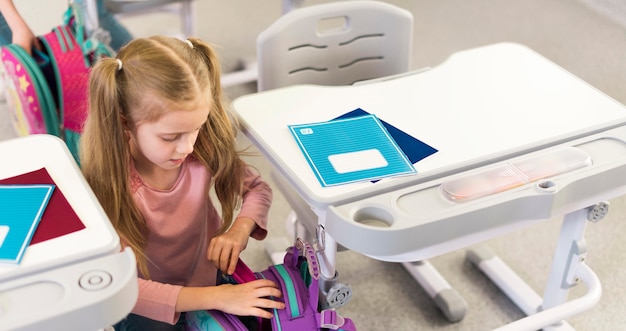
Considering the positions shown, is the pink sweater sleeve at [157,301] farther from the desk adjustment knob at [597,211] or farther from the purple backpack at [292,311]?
the desk adjustment knob at [597,211]

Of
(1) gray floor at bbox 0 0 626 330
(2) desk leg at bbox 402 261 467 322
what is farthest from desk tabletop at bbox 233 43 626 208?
(2) desk leg at bbox 402 261 467 322

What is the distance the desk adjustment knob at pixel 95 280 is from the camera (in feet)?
3.60

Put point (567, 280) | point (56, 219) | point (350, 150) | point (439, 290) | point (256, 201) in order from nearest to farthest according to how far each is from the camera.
Result: 1. point (56, 219)
2. point (350, 150)
3. point (256, 201)
4. point (567, 280)
5. point (439, 290)

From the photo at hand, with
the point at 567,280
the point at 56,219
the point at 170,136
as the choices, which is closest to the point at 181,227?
the point at 170,136

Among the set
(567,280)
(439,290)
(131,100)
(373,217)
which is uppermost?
(131,100)

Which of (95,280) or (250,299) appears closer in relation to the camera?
(95,280)

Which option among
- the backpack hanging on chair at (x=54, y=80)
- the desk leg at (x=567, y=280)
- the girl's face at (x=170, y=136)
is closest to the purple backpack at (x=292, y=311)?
the girl's face at (x=170, y=136)

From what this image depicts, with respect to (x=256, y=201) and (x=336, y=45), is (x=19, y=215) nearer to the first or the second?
(x=256, y=201)

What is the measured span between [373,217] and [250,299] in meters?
0.26

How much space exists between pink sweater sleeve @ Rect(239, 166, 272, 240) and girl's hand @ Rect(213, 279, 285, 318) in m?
0.17

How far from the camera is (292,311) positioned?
140 cm

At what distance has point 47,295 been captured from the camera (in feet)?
3.59

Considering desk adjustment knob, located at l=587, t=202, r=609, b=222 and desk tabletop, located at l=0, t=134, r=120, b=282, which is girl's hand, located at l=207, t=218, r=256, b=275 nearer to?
desk tabletop, located at l=0, t=134, r=120, b=282

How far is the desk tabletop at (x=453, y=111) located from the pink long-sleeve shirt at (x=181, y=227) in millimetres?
135
